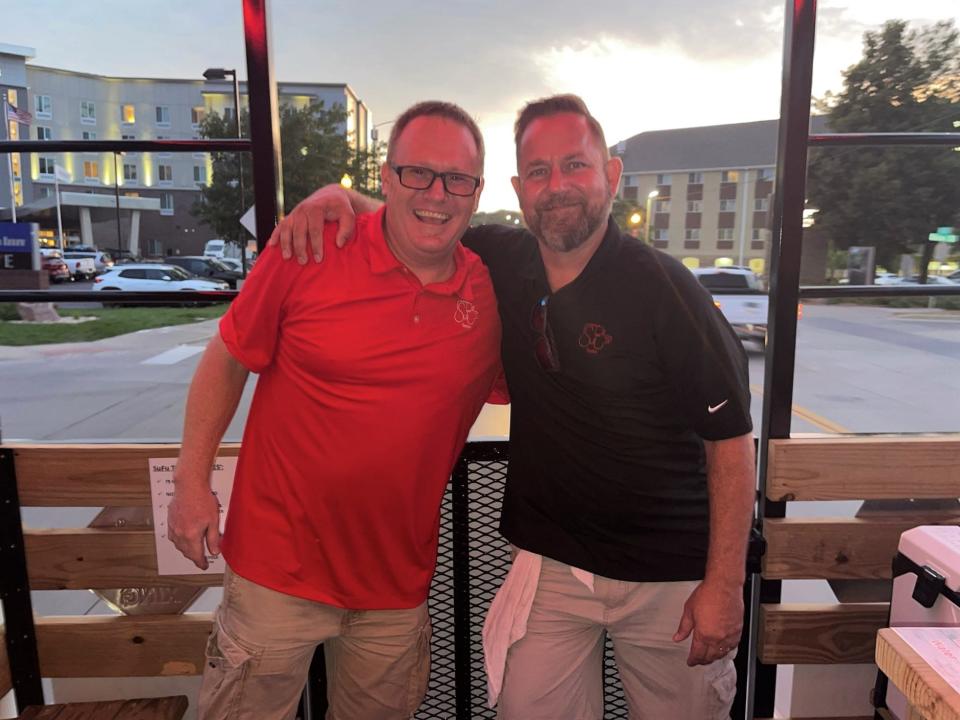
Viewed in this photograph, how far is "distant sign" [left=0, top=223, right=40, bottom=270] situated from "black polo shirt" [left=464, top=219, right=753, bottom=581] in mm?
1425

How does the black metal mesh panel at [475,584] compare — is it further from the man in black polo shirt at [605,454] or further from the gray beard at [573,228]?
the gray beard at [573,228]

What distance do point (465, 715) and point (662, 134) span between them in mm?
42671

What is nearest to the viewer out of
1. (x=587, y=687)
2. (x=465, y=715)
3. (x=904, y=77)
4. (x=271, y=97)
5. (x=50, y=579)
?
(x=587, y=687)

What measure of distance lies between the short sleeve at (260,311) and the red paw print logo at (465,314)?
1.33 ft

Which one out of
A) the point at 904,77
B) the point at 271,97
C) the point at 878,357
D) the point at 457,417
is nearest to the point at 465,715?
the point at 457,417

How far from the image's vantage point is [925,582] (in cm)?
161

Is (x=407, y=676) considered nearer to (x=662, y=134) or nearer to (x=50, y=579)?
(x=50, y=579)

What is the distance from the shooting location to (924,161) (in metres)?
2.08

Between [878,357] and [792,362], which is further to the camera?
[878,357]

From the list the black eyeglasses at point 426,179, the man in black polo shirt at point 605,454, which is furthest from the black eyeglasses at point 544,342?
the black eyeglasses at point 426,179

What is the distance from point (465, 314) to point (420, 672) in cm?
102

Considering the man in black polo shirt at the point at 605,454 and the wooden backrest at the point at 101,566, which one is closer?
the man in black polo shirt at the point at 605,454

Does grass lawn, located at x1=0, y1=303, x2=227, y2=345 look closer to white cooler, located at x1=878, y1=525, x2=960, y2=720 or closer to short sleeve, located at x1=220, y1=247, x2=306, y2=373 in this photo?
short sleeve, located at x1=220, y1=247, x2=306, y2=373

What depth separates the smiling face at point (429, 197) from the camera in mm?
1608
